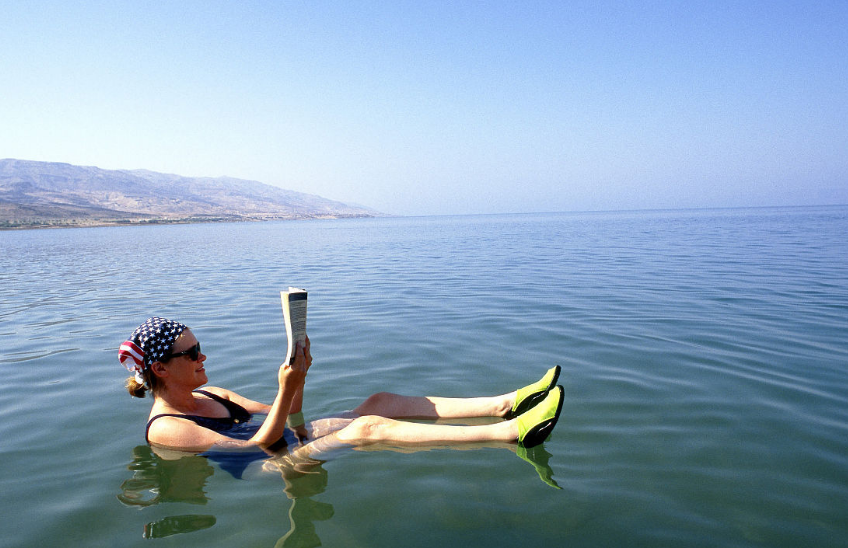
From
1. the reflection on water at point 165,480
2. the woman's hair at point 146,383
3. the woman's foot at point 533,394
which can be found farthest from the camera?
the woman's foot at point 533,394

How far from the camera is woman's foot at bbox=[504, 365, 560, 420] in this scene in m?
4.75

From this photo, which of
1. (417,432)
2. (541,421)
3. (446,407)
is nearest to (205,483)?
(417,432)

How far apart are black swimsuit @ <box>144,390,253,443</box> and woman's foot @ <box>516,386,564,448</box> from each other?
2346 mm

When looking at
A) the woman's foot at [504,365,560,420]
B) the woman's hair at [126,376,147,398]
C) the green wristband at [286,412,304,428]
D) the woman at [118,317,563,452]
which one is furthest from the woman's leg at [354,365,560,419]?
the woman's hair at [126,376,147,398]

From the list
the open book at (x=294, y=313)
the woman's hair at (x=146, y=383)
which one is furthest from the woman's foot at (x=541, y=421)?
the woman's hair at (x=146, y=383)

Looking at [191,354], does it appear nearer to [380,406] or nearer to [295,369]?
[295,369]

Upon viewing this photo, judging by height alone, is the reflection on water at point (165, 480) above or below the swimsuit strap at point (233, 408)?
below

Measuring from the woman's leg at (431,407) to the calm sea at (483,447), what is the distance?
0.43 meters

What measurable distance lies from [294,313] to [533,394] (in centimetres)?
253

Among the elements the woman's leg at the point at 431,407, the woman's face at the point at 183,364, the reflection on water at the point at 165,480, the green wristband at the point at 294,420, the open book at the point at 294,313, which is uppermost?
the open book at the point at 294,313

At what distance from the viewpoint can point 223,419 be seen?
4.70 m

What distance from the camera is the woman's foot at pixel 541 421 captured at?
4.06m

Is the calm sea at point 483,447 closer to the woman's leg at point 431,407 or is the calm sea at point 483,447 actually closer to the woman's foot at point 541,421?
the woman's foot at point 541,421

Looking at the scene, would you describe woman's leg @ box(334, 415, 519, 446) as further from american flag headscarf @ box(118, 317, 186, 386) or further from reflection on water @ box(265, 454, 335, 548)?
american flag headscarf @ box(118, 317, 186, 386)
